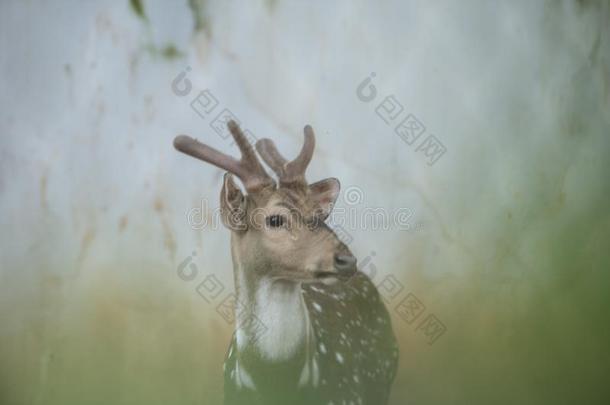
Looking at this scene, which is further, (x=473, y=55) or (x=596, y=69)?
(x=596, y=69)

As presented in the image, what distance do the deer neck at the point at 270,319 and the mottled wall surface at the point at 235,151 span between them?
6.5 inches

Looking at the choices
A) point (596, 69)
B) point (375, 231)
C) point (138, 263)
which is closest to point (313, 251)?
point (375, 231)

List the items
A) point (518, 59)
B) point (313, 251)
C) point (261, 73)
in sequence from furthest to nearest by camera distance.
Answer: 1. point (518, 59)
2. point (261, 73)
3. point (313, 251)

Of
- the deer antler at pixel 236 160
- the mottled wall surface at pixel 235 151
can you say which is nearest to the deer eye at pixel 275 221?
the deer antler at pixel 236 160

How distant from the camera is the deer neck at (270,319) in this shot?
7.47 feet

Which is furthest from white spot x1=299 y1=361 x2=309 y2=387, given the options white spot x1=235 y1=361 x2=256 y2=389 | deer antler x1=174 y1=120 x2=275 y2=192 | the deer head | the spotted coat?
deer antler x1=174 y1=120 x2=275 y2=192

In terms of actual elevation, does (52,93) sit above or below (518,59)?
above

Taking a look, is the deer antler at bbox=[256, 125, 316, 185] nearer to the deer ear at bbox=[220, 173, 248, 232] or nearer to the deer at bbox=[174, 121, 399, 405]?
the deer at bbox=[174, 121, 399, 405]

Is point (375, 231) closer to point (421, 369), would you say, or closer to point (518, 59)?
point (421, 369)

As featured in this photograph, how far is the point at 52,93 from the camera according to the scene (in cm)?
248

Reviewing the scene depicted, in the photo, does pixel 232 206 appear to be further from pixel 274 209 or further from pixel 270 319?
pixel 270 319

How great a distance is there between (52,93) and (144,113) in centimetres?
38

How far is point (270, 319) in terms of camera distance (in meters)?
2.29

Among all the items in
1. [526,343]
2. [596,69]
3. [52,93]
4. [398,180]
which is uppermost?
[52,93]
